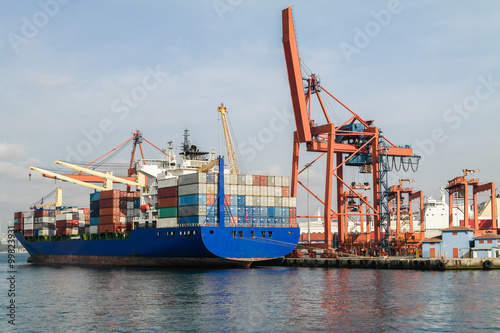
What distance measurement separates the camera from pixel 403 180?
7975 centimetres

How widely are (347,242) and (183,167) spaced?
24.1 metres

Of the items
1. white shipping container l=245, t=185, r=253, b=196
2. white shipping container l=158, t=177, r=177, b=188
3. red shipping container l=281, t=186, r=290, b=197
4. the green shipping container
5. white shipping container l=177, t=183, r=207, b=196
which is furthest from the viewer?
red shipping container l=281, t=186, r=290, b=197

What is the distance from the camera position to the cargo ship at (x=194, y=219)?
61.8 metres

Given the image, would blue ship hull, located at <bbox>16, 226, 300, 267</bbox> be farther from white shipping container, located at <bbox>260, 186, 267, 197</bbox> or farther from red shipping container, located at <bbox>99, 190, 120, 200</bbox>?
red shipping container, located at <bbox>99, 190, 120, 200</bbox>

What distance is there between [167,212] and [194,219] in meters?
6.26

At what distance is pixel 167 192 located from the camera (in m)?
67.4

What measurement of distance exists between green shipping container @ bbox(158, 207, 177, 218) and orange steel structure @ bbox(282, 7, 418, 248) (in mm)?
15882

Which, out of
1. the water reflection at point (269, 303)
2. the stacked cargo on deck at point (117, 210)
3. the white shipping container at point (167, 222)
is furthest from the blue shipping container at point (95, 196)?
the water reflection at point (269, 303)

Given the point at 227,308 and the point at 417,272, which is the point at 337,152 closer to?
the point at 417,272

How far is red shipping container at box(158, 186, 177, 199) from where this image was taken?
66.1 metres

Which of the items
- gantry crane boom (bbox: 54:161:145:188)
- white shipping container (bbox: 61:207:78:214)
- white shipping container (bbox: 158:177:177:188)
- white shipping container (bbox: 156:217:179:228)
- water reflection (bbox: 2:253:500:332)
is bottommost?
water reflection (bbox: 2:253:500:332)

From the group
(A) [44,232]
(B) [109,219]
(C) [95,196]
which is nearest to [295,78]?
(B) [109,219]

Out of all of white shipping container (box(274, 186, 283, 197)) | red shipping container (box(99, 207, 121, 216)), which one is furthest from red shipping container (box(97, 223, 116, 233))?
white shipping container (box(274, 186, 283, 197))

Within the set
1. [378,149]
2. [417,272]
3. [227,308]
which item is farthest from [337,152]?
[227,308]
